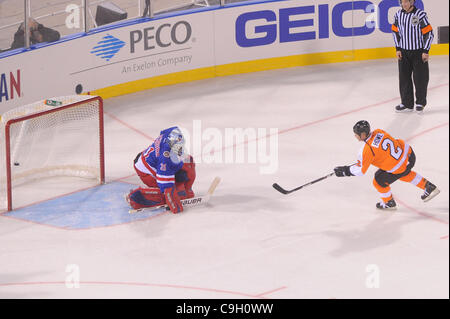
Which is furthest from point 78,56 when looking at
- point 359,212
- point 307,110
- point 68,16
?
point 359,212

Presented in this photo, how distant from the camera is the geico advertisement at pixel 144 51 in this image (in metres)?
12.6

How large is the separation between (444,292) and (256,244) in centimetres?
169

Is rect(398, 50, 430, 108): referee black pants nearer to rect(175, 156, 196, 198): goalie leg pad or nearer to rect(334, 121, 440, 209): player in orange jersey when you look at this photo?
rect(334, 121, 440, 209): player in orange jersey

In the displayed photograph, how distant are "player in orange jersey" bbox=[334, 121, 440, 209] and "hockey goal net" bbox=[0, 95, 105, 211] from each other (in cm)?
271

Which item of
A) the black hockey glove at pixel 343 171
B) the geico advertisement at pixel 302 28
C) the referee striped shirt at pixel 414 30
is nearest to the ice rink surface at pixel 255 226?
the black hockey glove at pixel 343 171

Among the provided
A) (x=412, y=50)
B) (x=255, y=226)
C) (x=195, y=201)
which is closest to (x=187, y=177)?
(x=195, y=201)

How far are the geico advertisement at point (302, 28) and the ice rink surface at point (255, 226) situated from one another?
1.52 meters

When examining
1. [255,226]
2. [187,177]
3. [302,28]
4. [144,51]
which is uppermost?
[302,28]

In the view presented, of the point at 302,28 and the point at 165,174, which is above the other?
the point at 302,28

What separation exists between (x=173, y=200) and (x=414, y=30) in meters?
4.03

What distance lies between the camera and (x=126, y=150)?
36.4ft

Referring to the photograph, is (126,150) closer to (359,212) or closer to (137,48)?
(137,48)

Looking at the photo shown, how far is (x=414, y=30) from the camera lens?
11.6 meters

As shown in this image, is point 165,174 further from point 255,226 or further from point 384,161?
point 384,161
